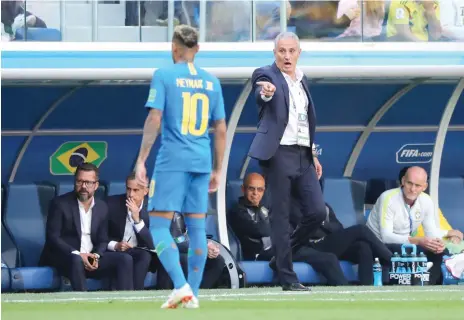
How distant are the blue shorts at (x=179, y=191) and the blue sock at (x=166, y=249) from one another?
91 mm

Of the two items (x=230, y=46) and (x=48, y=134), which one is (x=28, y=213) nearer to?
(x=48, y=134)

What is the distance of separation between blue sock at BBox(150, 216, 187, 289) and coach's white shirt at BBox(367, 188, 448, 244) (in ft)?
15.7

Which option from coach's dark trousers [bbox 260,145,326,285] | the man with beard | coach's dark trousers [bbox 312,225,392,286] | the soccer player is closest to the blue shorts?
the soccer player

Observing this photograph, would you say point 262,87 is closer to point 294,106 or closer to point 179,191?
point 294,106

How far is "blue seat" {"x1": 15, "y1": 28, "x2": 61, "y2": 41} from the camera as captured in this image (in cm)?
1115

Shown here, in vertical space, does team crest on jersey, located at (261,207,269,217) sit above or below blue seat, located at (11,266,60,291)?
above

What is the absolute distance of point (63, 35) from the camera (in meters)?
11.3

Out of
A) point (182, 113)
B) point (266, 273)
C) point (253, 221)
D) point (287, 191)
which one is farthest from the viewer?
point (253, 221)

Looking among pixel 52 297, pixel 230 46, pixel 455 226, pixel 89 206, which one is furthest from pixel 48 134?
pixel 455 226

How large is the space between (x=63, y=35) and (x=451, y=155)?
4.27m

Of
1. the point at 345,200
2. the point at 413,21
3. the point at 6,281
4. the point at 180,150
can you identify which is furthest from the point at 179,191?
the point at 345,200

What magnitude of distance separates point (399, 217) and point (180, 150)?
4.91m

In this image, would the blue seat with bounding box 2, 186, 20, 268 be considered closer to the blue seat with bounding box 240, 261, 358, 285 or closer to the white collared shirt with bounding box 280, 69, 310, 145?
the blue seat with bounding box 240, 261, 358, 285

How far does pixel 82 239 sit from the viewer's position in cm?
1100
